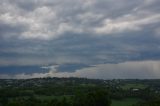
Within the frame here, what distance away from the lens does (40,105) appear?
11769 cm

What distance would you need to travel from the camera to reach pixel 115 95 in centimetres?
16575

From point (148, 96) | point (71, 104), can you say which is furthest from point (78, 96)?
point (148, 96)

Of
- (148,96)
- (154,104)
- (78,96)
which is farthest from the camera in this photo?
(148,96)

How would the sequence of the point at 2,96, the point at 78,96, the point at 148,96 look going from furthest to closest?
the point at 148,96, the point at 2,96, the point at 78,96

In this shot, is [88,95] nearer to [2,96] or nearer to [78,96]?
[78,96]

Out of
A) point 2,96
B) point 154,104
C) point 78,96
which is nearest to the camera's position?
point 154,104

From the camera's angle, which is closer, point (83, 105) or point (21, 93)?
point (83, 105)

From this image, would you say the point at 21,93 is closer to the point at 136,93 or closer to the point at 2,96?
the point at 2,96

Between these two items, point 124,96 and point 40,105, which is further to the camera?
point 124,96

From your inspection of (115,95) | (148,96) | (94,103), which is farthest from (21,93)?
(94,103)

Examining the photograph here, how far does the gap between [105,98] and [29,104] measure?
89.9 feet

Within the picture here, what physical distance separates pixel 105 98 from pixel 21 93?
247 ft

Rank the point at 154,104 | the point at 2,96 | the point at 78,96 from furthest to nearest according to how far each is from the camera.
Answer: the point at 2,96 < the point at 78,96 < the point at 154,104

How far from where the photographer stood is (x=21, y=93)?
179 metres
